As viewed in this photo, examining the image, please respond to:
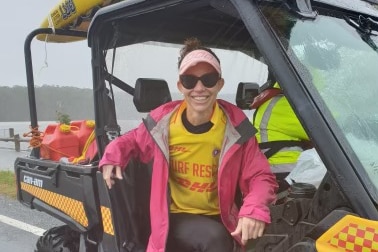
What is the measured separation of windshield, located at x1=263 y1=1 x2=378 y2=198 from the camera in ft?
4.98

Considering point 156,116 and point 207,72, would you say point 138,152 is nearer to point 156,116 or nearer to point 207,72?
point 156,116

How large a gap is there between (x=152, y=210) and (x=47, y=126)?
5.69 feet

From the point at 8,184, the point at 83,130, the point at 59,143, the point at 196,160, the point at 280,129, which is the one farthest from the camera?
the point at 8,184

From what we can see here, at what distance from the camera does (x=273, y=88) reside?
2652 mm

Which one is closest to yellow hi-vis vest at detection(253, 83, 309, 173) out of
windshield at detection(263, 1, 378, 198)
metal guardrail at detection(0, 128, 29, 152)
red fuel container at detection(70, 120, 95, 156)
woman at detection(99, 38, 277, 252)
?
woman at detection(99, 38, 277, 252)

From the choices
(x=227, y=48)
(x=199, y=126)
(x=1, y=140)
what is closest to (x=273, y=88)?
(x=227, y=48)

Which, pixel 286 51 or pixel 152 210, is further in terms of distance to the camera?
pixel 152 210

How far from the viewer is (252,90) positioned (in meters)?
2.97

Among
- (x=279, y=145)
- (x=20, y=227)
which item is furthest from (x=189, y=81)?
(x=20, y=227)

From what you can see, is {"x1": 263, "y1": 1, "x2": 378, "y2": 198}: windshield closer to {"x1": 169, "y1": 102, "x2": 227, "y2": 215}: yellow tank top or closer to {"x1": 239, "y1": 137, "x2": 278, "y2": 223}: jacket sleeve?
{"x1": 239, "y1": 137, "x2": 278, "y2": 223}: jacket sleeve

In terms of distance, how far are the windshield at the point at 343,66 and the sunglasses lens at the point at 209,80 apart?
453 mm

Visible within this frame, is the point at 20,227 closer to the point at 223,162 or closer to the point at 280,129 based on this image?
the point at 280,129

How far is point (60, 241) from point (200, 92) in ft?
5.49

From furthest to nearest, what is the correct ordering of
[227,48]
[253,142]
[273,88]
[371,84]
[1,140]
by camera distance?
[1,140], [227,48], [273,88], [253,142], [371,84]
